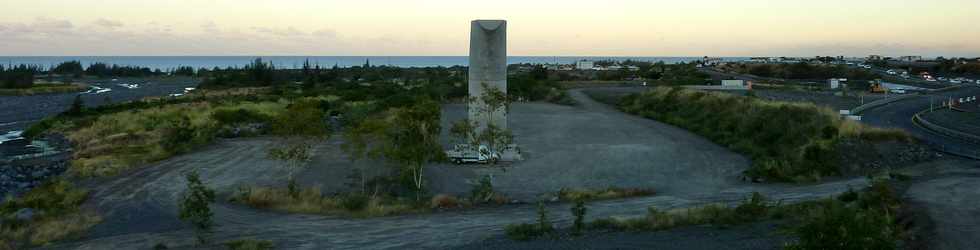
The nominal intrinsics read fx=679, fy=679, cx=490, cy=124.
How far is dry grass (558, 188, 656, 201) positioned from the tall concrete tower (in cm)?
573

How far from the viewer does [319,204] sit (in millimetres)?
17031

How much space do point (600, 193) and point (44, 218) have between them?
44.4ft

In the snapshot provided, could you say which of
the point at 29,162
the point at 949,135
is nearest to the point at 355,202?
the point at 29,162

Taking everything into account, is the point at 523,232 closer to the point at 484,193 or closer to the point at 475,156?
the point at 484,193

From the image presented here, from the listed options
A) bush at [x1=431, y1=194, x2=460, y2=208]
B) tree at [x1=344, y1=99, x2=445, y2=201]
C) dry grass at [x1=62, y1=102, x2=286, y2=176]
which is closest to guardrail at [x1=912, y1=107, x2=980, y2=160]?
bush at [x1=431, y1=194, x2=460, y2=208]

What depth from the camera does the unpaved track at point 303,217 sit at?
1330 cm

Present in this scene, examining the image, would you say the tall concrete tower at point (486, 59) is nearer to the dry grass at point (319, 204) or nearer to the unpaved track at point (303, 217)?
the unpaved track at point (303, 217)

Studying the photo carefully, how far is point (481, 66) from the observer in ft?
76.0

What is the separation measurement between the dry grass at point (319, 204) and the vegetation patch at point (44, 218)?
3581 millimetres

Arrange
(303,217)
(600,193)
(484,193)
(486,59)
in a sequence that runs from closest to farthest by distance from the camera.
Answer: (303,217) < (484,193) < (600,193) < (486,59)

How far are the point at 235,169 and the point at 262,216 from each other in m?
7.63

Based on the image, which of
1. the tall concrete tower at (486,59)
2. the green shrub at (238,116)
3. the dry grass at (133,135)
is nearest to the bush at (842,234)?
the tall concrete tower at (486,59)

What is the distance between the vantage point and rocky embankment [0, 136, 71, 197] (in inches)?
859

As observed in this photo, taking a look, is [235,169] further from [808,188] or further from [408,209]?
[808,188]
